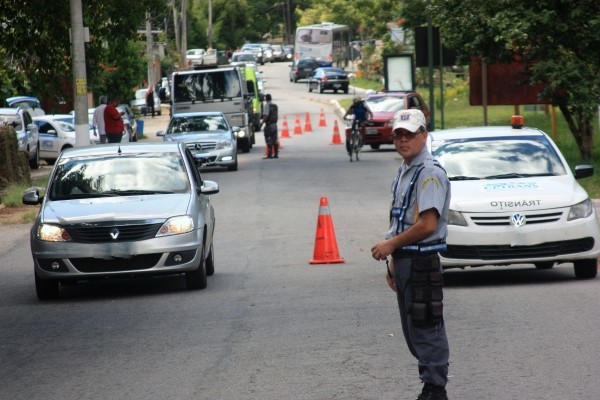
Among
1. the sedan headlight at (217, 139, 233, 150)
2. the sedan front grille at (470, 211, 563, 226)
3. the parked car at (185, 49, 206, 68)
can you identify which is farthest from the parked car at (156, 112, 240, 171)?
the parked car at (185, 49, 206, 68)

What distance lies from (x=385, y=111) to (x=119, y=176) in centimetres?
2585

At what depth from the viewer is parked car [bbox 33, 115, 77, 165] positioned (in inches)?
1545

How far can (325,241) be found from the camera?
16.2 metres

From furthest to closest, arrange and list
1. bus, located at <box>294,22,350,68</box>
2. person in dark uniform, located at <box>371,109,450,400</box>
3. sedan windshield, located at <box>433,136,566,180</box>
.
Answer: bus, located at <box>294,22,350,68</box> < sedan windshield, located at <box>433,136,566,180</box> < person in dark uniform, located at <box>371,109,450,400</box>

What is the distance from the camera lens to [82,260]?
13.4 meters

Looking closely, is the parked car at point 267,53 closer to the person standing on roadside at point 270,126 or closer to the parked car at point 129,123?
the parked car at point 129,123

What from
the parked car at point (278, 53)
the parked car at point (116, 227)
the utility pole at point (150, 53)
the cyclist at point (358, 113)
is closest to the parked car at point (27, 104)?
the cyclist at point (358, 113)

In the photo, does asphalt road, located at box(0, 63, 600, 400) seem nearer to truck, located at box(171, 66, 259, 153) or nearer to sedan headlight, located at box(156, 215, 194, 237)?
sedan headlight, located at box(156, 215, 194, 237)

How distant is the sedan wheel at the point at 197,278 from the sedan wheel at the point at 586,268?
12.8ft

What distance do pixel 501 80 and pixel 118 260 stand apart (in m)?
20.0

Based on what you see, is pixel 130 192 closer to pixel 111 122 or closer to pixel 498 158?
pixel 498 158

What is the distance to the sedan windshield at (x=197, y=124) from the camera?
34312mm

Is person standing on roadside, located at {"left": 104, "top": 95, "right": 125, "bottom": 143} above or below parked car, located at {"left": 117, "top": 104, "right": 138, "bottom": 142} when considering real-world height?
above

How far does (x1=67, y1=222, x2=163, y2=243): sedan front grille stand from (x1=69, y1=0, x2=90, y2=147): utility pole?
1399 cm
